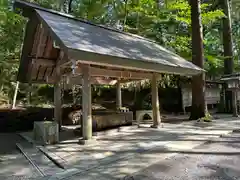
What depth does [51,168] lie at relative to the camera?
12.8 ft

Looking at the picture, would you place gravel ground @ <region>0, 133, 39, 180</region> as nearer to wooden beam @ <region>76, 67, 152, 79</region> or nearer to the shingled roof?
the shingled roof

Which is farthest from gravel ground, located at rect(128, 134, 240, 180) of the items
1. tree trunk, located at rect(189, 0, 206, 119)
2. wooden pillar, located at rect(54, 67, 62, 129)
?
tree trunk, located at rect(189, 0, 206, 119)

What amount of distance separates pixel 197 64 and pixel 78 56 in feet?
23.1

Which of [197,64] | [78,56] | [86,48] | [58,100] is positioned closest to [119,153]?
[78,56]

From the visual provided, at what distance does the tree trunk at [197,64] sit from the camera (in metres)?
9.73

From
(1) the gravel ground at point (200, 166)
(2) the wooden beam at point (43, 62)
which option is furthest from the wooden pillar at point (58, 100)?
(1) the gravel ground at point (200, 166)

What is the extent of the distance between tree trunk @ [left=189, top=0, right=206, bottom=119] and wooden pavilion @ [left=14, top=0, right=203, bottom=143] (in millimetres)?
2365

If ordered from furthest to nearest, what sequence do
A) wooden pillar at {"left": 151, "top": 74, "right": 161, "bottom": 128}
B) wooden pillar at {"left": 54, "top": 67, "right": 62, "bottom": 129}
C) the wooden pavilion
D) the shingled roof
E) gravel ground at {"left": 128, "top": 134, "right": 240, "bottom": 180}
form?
wooden pillar at {"left": 151, "top": 74, "right": 161, "bottom": 128}, wooden pillar at {"left": 54, "top": 67, "right": 62, "bottom": 129}, the wooden pavilion, the shingled roof, gravel ground at {"left": 128, "top": 134, "right": 240, "bottom": 180}

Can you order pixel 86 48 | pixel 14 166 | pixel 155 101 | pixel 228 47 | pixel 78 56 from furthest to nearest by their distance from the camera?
pixel 228 47, pixel 155 101, pixel 86 48, pixel 78 56, pixel 14 166

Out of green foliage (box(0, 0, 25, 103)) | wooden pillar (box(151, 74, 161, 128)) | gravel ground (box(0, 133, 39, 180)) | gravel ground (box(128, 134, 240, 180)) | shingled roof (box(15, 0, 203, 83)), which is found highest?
green foliage (box(0, 0, 25, 103))

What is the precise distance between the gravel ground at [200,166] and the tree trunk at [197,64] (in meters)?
4.95

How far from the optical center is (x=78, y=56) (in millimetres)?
4523

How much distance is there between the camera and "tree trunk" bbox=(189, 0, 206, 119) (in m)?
9.73

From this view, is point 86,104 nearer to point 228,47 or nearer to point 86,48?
point 86,48
